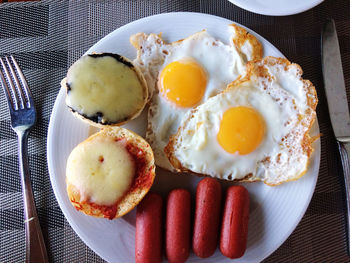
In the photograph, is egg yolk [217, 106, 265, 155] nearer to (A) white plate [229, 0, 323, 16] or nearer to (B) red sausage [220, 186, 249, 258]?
(B) red sausage [220, 186, 249, 258]

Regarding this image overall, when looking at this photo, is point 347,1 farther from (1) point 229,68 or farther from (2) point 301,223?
(2) point 301,223

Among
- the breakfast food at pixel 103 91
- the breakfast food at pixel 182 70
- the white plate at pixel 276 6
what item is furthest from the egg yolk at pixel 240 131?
the white plate at pixel 276 6

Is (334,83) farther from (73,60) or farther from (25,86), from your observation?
(25,86)

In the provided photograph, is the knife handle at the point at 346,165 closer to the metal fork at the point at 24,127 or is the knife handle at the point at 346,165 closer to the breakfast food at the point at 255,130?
the breakfast food at the point at 255,130

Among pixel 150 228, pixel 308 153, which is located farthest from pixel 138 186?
pixel 308 153

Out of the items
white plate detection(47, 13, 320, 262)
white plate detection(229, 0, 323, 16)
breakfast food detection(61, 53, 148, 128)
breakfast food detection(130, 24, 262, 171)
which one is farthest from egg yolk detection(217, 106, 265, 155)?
white plate detection(229, 0, 323, 16)
